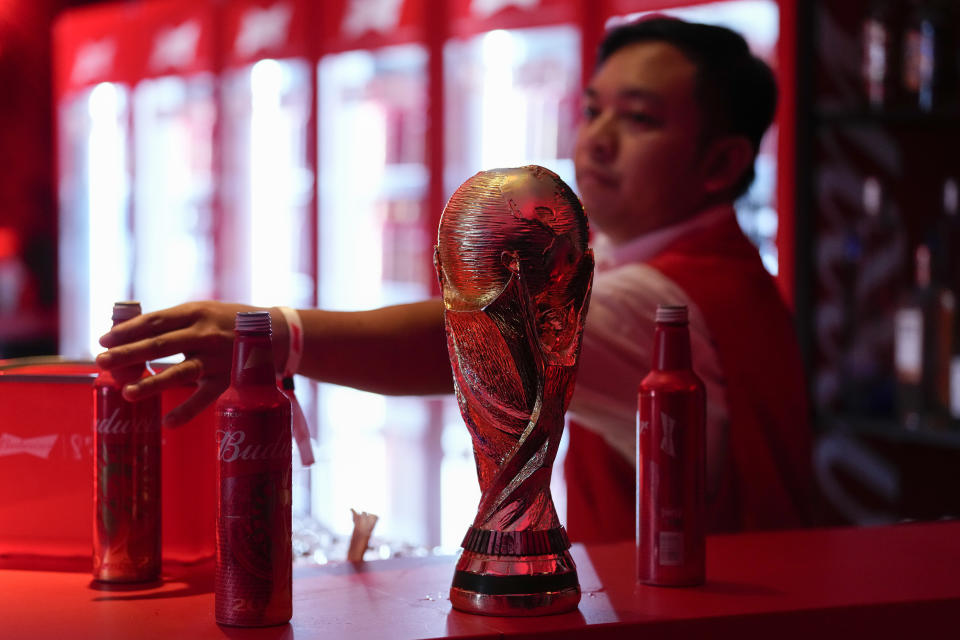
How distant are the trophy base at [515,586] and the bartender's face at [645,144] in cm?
92

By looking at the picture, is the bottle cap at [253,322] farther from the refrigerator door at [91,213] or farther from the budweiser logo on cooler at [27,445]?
the refrigerator door at [91,213]

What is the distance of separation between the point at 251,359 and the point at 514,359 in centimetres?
22

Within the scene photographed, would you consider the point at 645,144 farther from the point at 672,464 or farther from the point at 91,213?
the point at 91,213

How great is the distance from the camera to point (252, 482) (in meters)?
0.91

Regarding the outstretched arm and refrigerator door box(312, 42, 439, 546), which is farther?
refrigerator door box(312, 42, 439, 546)

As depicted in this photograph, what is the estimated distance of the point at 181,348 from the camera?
1143 mm

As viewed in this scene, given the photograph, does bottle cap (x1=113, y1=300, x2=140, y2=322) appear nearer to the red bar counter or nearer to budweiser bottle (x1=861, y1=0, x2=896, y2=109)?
the red bar counter

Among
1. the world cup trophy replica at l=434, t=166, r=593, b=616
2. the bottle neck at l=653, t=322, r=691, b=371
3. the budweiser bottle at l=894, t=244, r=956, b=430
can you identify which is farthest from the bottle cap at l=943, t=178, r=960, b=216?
the world cup trophy replica at l=434, t=166, r=593, b=616

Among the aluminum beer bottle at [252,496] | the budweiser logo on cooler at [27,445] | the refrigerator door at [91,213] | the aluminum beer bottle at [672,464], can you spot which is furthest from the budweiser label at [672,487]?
the refrigerator door at [91,213]

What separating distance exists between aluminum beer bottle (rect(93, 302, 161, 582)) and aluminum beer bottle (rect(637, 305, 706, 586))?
480 millimetres

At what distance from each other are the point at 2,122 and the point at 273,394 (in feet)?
17.0

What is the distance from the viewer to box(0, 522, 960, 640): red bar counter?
93cm

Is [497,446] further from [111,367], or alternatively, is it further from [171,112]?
[171,112]

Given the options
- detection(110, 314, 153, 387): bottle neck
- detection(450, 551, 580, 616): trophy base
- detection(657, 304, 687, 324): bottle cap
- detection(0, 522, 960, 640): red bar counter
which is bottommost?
detection(0, 522, 960, 640): red bar counter
